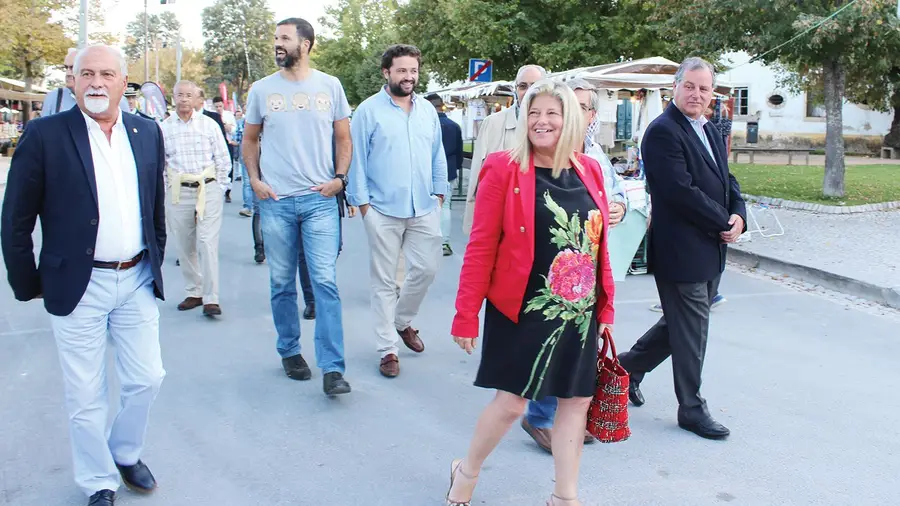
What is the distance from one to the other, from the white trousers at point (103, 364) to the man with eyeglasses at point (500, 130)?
2627 mm

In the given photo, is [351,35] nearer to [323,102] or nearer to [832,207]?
[832,207]

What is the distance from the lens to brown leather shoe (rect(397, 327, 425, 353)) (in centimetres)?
624

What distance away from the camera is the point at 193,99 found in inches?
299

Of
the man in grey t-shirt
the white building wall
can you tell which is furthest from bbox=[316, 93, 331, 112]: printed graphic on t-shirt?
the white building wall

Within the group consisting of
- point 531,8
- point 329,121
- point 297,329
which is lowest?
point 297,329

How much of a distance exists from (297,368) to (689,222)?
2.59m

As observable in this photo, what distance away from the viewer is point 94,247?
3.45 m

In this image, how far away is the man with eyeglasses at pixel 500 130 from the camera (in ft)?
18.6

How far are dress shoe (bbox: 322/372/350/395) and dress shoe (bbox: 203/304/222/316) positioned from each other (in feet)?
8.06

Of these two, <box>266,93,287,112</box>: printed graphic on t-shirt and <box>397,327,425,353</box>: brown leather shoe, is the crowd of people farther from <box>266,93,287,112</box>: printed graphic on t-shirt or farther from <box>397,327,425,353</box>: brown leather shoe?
<box>397,327,425,353</box>: brown leather shoe

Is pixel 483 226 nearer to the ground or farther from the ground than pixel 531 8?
nearer to the ground

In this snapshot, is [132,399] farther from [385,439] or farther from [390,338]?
[390,338]

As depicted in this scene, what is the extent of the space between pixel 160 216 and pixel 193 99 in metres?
4.07

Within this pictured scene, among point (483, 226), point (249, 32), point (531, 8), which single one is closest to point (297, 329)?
point (483, 226)
